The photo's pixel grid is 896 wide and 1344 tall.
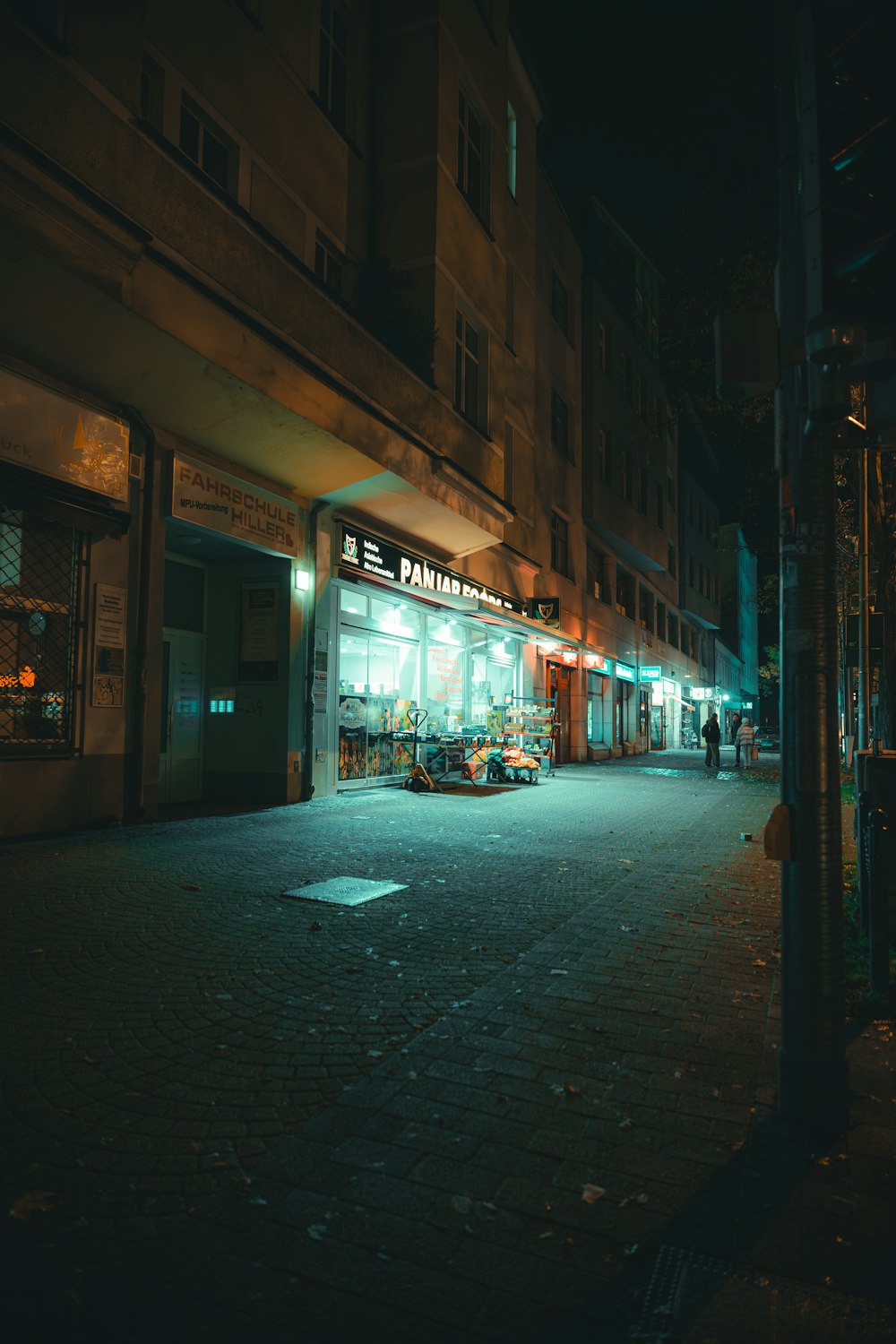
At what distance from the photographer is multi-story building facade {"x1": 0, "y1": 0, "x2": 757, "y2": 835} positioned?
28.9 ft

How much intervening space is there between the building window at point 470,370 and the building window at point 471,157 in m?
2.47

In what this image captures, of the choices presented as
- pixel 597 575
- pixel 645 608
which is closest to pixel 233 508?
pixel 597 575

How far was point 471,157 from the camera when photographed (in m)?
18.5

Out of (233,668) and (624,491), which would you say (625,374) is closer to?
(624,491)

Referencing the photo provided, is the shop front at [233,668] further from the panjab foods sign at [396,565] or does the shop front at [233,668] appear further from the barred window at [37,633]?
the barred window at [37,633]

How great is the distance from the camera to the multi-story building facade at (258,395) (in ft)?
28.9

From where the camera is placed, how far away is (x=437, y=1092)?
137 inches

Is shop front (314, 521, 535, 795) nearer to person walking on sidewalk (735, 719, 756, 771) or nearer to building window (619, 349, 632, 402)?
person walking on sidewalk (735, 719, 756, 771)

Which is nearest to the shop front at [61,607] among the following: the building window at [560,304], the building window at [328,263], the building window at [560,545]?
the building window at [328,263]

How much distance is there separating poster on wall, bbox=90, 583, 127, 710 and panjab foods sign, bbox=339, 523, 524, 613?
15.9 feet

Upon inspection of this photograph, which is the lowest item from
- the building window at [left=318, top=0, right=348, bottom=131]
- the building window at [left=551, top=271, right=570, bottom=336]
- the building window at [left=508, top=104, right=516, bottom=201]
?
the building window at [left=318, top=0, right=348, bottom=131]

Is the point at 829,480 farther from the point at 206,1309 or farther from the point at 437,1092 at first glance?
the point at 206,1309

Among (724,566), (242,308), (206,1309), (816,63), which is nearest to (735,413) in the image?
(242,308)

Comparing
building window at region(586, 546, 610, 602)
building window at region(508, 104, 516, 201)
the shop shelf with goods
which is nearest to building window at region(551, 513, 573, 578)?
building window at region(586, 546, 610, 602)
